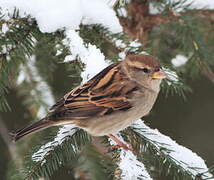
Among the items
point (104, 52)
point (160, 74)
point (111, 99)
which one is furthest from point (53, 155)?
point (104, 52)

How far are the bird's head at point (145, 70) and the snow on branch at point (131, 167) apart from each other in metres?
0.59

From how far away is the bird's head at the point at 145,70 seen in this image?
9.14 feet

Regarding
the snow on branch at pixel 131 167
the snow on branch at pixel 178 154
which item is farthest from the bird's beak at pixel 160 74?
the snow on branch at pixel 131 167

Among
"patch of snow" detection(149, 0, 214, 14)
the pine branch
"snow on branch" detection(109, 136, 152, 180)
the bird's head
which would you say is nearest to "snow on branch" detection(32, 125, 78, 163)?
the pine branch

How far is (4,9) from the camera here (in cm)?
271

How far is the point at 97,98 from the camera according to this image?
284cm

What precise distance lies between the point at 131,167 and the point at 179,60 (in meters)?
1.61

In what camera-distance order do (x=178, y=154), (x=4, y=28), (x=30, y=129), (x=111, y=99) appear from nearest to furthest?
(x=178, y=154) → (x=30, y=129) → (x=4, y=28) → (x=111, y=99)

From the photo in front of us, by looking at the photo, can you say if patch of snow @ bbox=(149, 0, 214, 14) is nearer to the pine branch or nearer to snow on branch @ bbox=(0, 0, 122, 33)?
snow on branch @ bbox=(0, 0, 122, 33)

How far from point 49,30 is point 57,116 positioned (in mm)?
523

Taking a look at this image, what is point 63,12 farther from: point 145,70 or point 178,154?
point 178,154

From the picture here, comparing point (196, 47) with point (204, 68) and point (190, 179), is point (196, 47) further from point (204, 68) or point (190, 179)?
point (190, 179)

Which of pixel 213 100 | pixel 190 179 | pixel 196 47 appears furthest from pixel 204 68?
pixel 213 100

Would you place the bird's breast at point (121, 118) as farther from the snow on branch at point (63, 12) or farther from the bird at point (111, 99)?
the snow on branch at point (63, 12)
